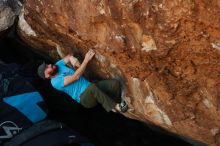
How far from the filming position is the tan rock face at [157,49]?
3.46m

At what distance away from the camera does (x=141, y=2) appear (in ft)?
11.7

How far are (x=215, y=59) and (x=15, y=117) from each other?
9.47 ft

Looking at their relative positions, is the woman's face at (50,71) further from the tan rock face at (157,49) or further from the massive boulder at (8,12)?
the massive boulder at (8,12)

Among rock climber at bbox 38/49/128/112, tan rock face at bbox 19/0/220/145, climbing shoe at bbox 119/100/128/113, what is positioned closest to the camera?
tan rock face at bbox 19/0/220/145

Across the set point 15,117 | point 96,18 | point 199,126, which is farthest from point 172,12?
point 15,117

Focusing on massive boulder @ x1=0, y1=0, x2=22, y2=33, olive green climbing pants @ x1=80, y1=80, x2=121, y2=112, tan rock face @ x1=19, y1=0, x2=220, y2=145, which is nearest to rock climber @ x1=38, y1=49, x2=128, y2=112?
olive green climbing pants @ x1=80, y1=80, x2=121, y2=112

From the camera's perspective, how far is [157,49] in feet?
12.5

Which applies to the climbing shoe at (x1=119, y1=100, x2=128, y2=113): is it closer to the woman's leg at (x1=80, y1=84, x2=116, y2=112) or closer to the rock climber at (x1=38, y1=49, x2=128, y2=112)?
the rock climber at (x1=38, y1=49, x2=128, y2=112)

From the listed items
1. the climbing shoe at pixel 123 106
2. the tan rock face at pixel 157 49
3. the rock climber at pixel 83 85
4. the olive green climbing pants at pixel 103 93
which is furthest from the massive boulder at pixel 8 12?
the climbing shoe at pixel 123 106

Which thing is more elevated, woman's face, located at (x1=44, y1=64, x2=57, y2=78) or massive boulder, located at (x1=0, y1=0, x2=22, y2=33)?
massive boulder, located at (x1=0, y1=0, x2=22, y2=33)

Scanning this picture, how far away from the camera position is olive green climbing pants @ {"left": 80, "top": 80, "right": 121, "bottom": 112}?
4832 millimetres

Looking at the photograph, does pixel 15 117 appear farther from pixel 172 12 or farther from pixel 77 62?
pixel 172 12

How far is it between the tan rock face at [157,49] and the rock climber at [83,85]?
4.7 inches

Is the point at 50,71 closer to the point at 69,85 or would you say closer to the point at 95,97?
the point at 69,85
